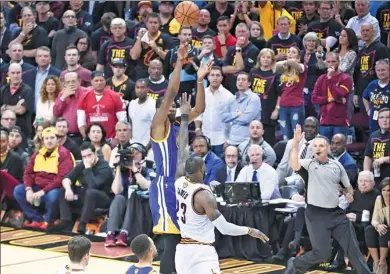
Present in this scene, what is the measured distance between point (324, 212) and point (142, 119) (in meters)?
5.14

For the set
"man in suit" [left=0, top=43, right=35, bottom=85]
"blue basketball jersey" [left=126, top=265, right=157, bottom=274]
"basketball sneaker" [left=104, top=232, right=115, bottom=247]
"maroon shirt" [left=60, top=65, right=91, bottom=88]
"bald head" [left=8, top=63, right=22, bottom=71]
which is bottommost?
"basketball sneaker" [left=104, top=232, right=115, bottom=247]

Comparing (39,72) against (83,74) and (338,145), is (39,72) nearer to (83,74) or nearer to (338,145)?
(83,74)

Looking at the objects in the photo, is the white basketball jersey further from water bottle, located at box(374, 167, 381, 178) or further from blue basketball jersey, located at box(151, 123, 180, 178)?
water bottle, located at box(374, 167, 381, 178)

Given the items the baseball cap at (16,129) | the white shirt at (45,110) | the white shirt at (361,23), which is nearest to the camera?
the white shirt at (361,23)

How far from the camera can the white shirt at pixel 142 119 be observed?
16.7 meters

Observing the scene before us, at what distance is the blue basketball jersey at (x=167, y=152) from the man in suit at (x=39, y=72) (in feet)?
26.6

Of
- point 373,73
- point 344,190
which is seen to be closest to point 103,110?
point 373,73

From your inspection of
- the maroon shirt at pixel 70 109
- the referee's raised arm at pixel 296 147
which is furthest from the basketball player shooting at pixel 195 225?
the maroon shirt at pixel 70 109

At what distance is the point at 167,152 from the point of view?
10773mm

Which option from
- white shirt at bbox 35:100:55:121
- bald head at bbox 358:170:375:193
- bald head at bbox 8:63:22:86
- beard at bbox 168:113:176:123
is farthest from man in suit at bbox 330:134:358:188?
bald head at bbox 8:63:22:86

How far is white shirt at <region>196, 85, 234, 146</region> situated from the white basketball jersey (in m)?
6.44

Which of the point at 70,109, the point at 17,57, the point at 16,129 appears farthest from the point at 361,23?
the point at 17,57

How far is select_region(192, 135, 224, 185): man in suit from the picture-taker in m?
14.6

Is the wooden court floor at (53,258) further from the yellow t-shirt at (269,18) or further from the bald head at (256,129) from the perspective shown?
the yellow t-shirt at (269,18)
